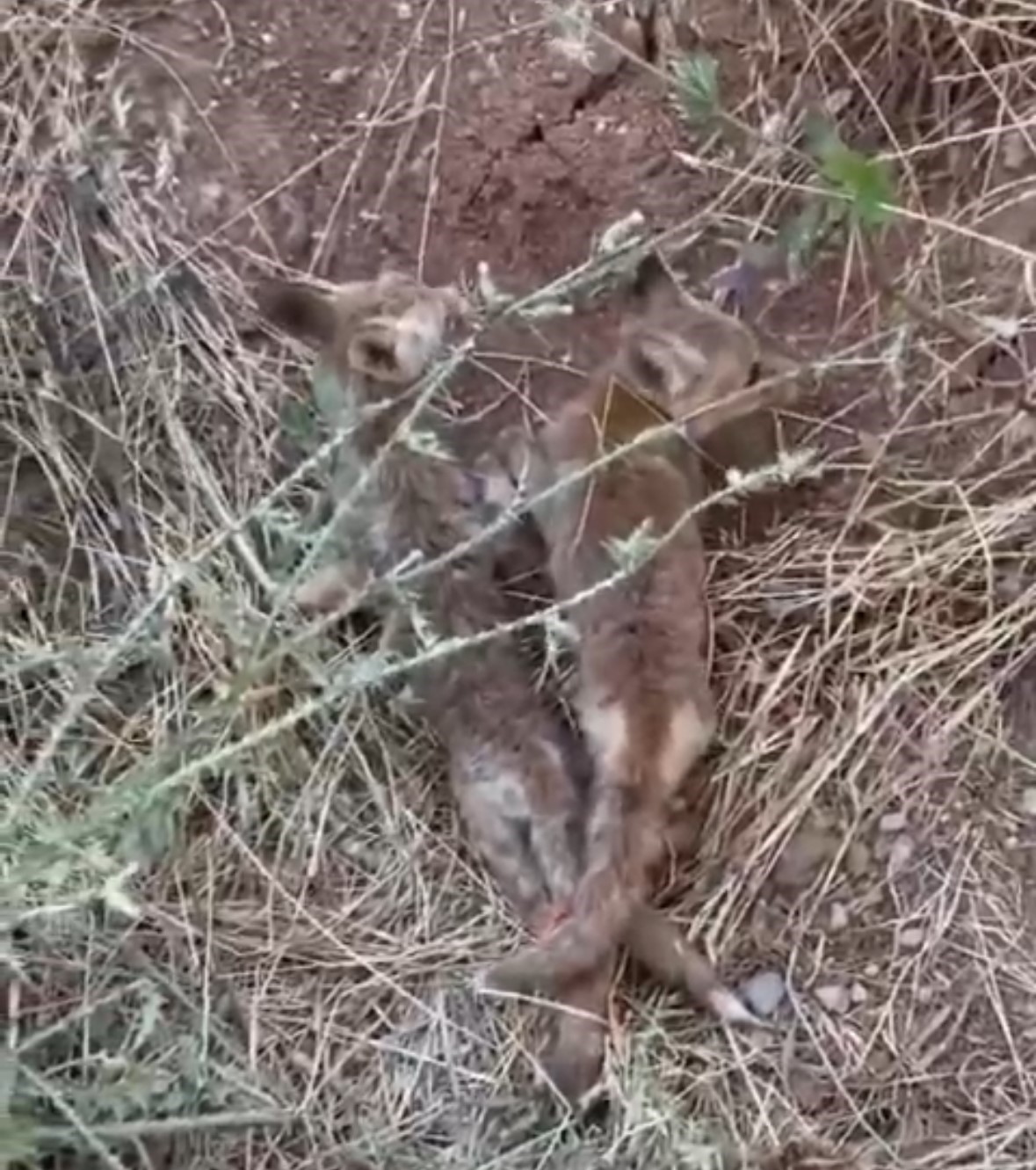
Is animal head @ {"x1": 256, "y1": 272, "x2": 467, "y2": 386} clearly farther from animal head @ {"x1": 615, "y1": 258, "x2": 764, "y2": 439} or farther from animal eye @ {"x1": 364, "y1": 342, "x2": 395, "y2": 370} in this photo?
animal head @ {"x1": 615, "y1": 258, "x2": 764, "y2": 439}

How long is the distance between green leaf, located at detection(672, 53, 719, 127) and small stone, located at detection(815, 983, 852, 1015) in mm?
866

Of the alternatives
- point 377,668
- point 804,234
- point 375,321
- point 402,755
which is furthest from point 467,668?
point 804,234

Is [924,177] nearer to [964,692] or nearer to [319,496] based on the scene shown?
[964,692]

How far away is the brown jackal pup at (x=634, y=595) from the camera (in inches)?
83.5

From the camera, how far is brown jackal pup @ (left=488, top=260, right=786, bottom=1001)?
6.96ft

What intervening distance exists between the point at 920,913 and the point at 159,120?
3.84ft

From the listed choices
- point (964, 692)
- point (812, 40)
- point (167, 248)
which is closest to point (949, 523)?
point (964, 692)

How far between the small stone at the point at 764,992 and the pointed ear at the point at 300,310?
2.55ft

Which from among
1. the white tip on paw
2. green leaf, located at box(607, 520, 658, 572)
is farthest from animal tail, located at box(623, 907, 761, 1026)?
green leaf, located at box(607, 520, 658, 572)

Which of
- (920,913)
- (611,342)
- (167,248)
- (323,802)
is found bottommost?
(920,913)

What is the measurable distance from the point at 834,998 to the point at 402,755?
49 cm

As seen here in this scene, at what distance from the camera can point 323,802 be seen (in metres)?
2.29

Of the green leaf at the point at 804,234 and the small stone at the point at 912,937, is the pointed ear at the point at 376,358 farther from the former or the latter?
the small stone at the point at 912,937

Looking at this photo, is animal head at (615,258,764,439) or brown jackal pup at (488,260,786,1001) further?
animal head at (615,258,764,439)
